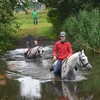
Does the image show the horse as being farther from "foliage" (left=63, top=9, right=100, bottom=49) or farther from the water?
"foliage" (left=63, top=9, right=100, bottom=49)

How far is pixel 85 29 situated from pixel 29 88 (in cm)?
1184

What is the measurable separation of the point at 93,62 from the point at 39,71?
3.84 metres

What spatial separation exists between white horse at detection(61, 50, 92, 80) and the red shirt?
305 mm

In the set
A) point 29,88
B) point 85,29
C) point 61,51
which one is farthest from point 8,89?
point 85,29

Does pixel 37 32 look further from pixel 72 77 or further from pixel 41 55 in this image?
pixel 72 77

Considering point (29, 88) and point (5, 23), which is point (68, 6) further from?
point (29, 88)

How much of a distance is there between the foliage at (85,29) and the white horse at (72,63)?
8496 mm

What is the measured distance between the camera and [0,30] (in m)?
28.8

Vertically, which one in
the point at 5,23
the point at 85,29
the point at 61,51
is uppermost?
the point at 61,51

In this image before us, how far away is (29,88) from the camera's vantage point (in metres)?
15.3

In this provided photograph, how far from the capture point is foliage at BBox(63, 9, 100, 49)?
25.4m

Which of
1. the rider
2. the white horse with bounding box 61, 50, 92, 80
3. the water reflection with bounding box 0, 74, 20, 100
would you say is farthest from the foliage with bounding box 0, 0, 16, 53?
the white horse with bounding box 61, 50, 92, 80

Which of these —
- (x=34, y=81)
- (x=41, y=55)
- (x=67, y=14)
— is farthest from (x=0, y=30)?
(x=34, y=81)

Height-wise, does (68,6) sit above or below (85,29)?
above
